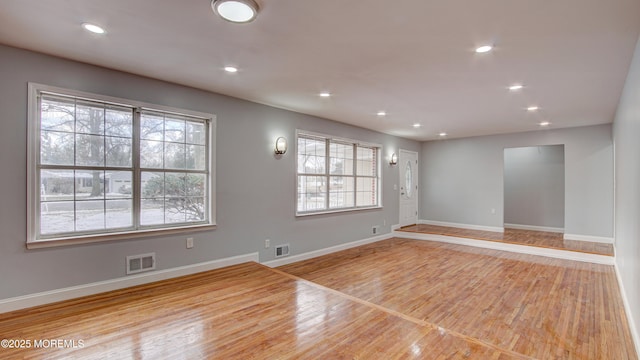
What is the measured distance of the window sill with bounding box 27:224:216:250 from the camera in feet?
9.42

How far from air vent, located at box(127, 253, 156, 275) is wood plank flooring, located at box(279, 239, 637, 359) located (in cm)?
191

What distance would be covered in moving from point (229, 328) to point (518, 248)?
5740mm

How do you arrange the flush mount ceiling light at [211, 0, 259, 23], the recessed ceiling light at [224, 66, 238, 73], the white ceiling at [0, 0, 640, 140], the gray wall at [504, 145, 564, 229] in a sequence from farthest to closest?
the gray wall at [504, 145, 564, 229] < the recessed ceiling light at [224, 66, 238, 73] < the white ceiling at [0, 0, 640, 140] < the flush mount ceiling light at [211, 0, 259, 23]

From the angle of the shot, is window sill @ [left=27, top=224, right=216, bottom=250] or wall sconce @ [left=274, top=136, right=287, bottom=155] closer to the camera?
window sill @ [left=27, top=224, right=216, bottom=250]

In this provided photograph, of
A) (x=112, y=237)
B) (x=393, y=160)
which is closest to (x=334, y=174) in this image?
(x=393, y=160)

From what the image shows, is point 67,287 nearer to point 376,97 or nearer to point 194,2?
point 194,2

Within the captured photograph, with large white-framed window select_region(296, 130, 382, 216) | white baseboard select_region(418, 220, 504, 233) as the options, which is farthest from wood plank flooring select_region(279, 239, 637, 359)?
white baseboard select_region(418, 220, 504, 233)

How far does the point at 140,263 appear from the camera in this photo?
344cm

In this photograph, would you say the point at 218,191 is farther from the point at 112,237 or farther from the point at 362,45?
the point at 362,45

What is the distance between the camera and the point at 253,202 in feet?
14.8

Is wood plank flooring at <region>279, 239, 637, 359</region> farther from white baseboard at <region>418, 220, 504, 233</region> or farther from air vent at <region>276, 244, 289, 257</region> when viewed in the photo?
white baseboard at <region>418, 220, 504, 233</region>

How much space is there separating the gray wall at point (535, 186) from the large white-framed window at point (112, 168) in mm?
7918

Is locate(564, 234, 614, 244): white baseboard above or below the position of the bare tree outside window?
below

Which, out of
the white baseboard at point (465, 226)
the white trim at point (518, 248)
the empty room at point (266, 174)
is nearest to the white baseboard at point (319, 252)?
the empty room at point (266, 174)
